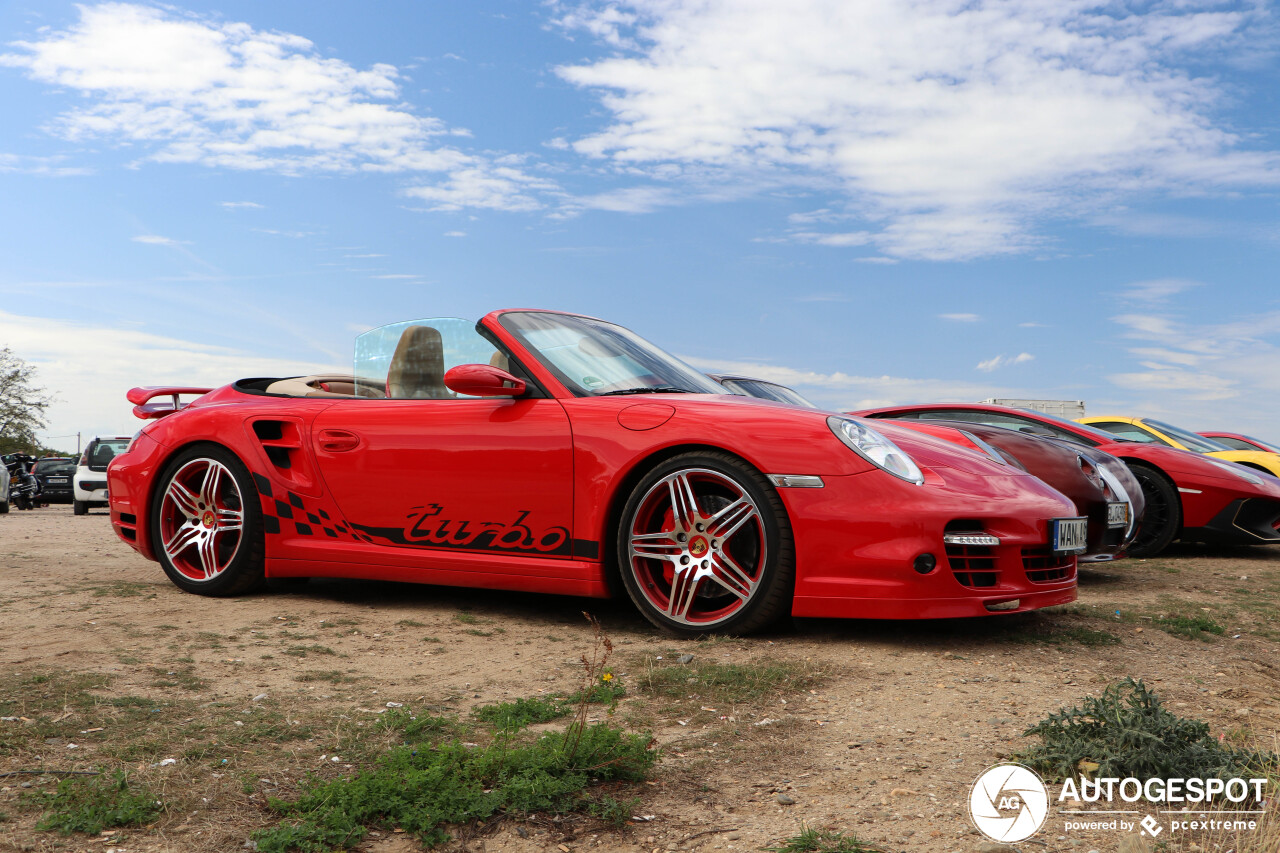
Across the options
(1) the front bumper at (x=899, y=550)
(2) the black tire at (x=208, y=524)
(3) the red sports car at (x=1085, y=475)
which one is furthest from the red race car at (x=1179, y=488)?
(2) the black tire at (x=208, y=524)

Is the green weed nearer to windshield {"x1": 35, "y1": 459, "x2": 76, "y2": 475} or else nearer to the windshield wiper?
the windshield wiper

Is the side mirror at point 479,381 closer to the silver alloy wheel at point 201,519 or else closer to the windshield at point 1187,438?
the silver alloy wheel at point 201,519

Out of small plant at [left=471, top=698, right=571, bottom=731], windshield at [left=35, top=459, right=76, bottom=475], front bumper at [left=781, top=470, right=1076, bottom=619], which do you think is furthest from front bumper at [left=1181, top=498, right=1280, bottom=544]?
windshield at [left=35, top=459, right=76, bottom=475]

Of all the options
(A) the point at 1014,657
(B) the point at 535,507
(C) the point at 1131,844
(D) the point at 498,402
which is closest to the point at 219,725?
(B) the point at 535,507

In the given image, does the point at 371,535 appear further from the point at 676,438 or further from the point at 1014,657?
the point at 1014,657

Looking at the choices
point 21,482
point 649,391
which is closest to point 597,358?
point 649,391

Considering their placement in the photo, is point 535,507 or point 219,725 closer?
point 219,725

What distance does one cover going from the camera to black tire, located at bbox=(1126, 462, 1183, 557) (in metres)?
7.93

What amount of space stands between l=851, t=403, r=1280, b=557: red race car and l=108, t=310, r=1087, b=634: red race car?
11.5 feet

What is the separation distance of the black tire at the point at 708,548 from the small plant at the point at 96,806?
222 centimetres

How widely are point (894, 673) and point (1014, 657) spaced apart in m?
0.61

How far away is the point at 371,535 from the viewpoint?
4.84m

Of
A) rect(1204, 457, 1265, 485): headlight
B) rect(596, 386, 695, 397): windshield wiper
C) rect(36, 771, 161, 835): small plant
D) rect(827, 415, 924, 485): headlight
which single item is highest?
rect(596, 386, 695, 397): windshield wiper

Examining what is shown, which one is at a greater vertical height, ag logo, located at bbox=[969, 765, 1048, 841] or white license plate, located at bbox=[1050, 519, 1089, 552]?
white license plate, located at bbox=[1050, 519, 1089, 552]
